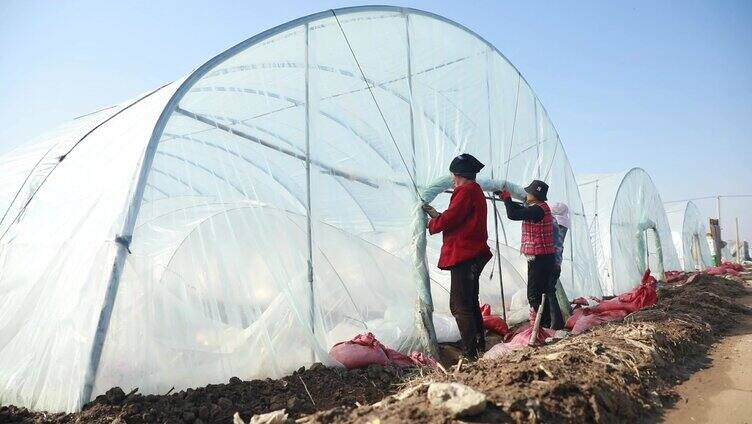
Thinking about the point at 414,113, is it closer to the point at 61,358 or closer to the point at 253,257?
the point at 253,257

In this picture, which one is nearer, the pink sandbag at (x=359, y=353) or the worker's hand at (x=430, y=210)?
the pink sandbag at (x=359, y=353)

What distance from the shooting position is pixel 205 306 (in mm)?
3742

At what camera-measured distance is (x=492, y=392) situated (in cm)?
250

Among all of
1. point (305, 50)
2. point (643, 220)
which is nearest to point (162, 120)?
point (305, 50)

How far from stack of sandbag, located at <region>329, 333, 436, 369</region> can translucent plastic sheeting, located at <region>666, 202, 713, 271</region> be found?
65.2 feet

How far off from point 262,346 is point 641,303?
5.05 m

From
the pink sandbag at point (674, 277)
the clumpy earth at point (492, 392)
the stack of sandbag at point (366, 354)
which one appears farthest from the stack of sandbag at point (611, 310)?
the pink sandbag at point (674, 277)

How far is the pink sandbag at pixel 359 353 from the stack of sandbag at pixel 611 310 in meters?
2.41

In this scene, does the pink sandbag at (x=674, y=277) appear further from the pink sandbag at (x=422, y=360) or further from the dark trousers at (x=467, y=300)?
the pink sandbag at (x=422, y=360)

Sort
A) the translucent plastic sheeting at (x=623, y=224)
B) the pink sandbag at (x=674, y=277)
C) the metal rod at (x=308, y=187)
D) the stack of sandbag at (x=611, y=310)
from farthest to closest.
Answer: the pink sandbag at (x=674, y=277) → the translucent plastic sheeting at (x=623, y=224) → the stack of sandbag at (x=611, y=310) → the metal rod at (x=308, y=187)

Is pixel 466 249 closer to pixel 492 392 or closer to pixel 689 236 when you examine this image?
pixel 492 392

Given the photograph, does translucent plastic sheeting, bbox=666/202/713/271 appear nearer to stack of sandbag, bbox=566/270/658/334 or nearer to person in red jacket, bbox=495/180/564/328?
stack of sandbag, bbox=566/270/658/334

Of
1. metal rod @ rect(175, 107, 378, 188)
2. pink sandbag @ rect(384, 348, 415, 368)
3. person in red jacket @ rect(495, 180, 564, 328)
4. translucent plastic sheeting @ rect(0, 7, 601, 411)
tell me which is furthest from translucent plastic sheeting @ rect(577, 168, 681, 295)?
pink sandbag @ rect(384, 348, 415, 368)

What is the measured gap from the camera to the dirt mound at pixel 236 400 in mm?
2873
